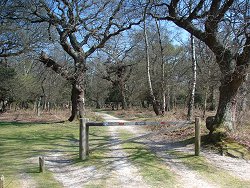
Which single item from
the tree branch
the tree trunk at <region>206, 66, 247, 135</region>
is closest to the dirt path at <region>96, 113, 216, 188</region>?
the tree trunk at <region>206, 66, 247, 135</region>

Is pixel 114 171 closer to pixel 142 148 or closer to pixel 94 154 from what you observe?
pixel 94 154

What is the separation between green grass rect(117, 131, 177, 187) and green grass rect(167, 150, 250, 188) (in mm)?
807

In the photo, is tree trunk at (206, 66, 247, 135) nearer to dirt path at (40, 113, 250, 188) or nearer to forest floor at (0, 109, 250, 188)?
forest floor at (0, 109, 250, 188)

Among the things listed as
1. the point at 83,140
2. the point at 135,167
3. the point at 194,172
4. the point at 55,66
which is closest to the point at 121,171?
the point at 135,167

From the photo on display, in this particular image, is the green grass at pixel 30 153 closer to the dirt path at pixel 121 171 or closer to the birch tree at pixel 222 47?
the dirt path at pixel 121 171

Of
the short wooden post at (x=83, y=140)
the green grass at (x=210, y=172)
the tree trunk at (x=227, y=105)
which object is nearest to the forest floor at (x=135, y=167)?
the green grass at (x=210, y=172)

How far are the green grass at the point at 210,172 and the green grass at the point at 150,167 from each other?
0.81 meters

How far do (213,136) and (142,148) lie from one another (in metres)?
2.71

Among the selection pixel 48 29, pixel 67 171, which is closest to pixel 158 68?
pixel 48 29

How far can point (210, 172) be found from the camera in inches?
305

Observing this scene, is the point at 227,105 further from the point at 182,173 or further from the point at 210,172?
the point at 182,173

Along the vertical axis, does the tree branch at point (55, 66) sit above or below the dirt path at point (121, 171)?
above

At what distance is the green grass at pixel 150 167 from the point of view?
6965mm

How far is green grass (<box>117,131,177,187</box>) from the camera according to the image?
6.96 metres
